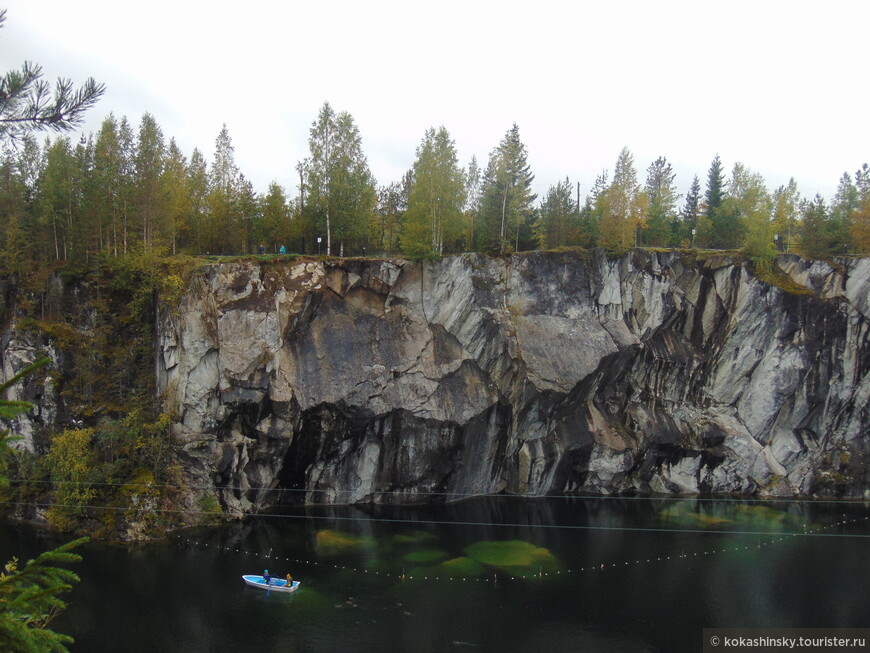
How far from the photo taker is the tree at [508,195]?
38.8 meters

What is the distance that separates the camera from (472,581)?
23.2 m

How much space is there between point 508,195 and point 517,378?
13.8 m

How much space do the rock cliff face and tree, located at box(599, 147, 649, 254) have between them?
A: 171 cm

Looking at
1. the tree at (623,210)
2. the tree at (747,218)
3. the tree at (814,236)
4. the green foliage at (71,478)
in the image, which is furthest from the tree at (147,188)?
the tree at (814,236)

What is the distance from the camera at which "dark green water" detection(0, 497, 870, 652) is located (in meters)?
19.3

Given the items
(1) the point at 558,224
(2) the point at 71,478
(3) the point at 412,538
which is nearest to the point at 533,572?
Answer: (3) the point at 412,538

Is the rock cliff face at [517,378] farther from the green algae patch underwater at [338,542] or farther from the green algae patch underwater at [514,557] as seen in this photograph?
the green algae patch underwater at [514,557]

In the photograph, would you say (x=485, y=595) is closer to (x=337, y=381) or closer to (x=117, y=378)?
(x=337, y=381)

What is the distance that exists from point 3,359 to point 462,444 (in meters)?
26.7

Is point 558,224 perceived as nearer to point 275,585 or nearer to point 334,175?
point 334,175

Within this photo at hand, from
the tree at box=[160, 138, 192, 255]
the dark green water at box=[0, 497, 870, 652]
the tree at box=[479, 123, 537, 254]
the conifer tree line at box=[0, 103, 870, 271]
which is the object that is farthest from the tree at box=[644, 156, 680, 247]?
the tree at box=[160, 138, 192, 255]

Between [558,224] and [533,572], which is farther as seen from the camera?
[558,224]

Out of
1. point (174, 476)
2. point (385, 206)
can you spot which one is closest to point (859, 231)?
point (385, 206)

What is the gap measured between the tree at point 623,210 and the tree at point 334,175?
16.5 m
